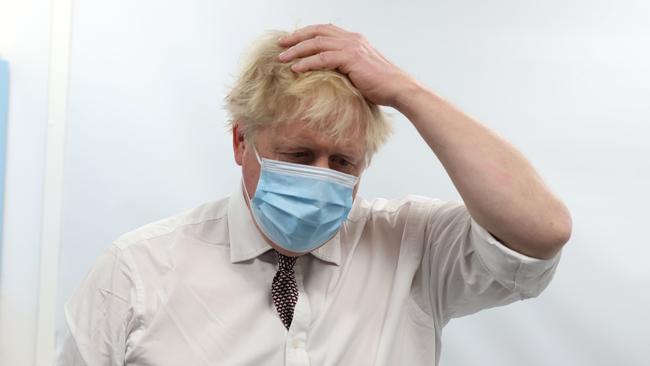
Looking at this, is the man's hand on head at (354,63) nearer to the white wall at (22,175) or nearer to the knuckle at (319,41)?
the knuckle at (319,41)

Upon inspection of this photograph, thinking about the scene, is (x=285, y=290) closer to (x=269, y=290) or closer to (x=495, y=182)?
(x=269, y=290)

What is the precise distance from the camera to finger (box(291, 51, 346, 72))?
3.76ft

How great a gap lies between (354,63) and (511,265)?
434 millimetres

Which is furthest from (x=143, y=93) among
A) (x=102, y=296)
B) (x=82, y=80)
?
(x=102, y=296)

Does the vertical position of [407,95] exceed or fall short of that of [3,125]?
it exceeds it

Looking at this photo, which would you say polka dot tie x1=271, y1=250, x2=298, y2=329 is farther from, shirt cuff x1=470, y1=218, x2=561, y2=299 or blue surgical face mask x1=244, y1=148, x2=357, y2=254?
shirt cuff x1=470, y1=218, x2=561, y2=299

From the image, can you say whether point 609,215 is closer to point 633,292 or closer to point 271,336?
point 633,292

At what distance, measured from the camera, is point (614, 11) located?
6.32ft

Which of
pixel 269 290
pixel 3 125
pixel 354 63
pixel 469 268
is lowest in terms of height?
pixel 3 125

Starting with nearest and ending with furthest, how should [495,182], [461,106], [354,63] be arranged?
[495,182], [354,63], [461,106]

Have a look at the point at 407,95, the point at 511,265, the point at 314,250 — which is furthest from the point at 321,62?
the point at 511,265

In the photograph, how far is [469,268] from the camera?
1.18 m

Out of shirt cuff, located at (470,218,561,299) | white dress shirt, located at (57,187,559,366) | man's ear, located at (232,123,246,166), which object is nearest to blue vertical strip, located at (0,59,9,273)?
white dress shirt, located at (57,187,559,366)

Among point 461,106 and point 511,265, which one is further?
point 461,106
